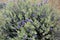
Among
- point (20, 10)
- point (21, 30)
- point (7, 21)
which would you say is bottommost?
point (21, 30)

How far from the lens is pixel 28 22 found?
2.23 meters

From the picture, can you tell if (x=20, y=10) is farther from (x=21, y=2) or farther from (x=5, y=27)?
(x=5, y=27)

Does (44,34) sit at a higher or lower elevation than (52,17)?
lower

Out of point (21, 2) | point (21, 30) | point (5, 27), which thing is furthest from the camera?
point (21, 2)

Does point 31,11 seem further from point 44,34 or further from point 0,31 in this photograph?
point 0,31

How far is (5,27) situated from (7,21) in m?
0.08

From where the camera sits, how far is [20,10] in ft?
8.12

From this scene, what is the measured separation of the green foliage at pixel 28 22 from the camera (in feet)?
7.45

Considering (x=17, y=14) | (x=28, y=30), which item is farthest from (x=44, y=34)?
(x=17, y=14)

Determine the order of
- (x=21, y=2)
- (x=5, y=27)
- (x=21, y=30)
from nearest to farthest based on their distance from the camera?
(x=21, y=30) → (x=5, y=27) → (x=21, y=2)

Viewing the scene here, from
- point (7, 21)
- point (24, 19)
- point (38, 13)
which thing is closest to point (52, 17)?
point (38, 13)

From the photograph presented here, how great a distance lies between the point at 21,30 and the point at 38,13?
1.18ft

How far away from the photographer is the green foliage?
2.27 m

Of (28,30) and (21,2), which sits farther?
(21,2)
